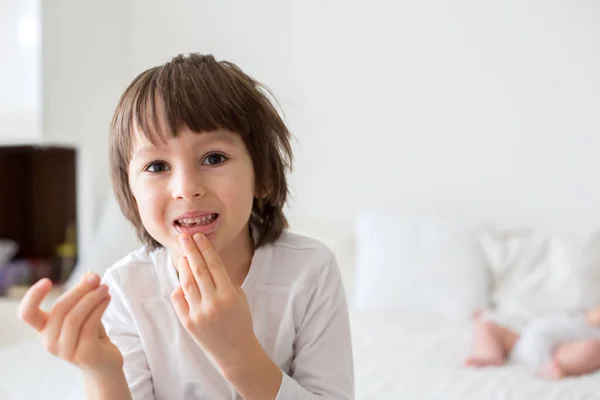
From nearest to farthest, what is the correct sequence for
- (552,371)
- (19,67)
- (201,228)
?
(201,228) < (552,371) < (19,67)

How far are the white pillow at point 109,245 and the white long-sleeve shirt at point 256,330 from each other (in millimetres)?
1045

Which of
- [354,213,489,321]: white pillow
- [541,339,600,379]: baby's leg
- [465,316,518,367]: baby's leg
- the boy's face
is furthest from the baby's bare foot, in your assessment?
the boy's face

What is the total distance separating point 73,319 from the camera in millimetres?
726

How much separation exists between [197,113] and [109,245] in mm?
1456

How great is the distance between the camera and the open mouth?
837 mm

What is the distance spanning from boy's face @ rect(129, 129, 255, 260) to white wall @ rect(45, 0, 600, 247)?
1588 mm

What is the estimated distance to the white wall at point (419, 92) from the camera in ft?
7.22

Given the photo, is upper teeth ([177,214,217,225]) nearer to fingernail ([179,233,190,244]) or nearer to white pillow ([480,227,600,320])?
fingernail ([179,233,190,244])

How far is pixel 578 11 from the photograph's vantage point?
7.09 feet

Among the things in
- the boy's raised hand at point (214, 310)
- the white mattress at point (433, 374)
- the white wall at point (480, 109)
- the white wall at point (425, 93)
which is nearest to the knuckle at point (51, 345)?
the boy's raised hand at point (214, 310)

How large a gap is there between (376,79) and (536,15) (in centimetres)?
59

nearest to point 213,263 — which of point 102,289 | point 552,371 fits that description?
point 102,289

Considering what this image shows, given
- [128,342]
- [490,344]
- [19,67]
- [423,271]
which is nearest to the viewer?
[128,342]

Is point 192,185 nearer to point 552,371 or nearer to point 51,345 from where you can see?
point 51,345
